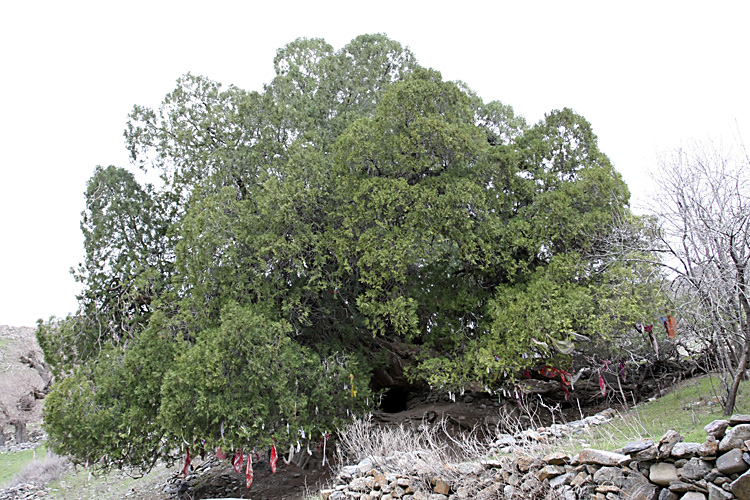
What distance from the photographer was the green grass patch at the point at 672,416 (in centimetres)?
605

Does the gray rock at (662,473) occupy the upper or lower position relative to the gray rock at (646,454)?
lower

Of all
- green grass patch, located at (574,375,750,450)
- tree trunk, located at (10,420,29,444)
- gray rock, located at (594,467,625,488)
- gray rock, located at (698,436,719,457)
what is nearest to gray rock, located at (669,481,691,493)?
gray rock, located at (698,436,719,457)

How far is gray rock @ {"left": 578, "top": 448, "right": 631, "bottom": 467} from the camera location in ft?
14.6

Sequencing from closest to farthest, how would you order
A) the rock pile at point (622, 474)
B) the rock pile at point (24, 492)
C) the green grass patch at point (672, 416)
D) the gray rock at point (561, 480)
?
the rock pile at point (622, 474) < the gray rock at point (561, 480) < the green grass patch at point (672, 416) < the rock pile at point (24, 492)

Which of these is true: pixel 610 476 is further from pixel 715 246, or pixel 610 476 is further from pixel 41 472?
pixel 41 472

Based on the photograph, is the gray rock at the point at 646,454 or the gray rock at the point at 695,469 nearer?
the gray rock at the point at 695,469

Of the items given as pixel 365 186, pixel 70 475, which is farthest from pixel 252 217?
pixel 70 475

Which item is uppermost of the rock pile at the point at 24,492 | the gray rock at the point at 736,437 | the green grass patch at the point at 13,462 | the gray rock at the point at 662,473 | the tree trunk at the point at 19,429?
the gray rock at the point at 736,437

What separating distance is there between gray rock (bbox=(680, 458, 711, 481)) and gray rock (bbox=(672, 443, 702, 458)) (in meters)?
0.05

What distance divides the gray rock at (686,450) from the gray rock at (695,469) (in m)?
0.05

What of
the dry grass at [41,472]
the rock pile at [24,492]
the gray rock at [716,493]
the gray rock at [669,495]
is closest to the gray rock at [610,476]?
the gray rock at [669,495]

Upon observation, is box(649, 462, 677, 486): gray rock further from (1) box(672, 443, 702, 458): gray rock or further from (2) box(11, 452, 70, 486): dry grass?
(2) box(11, 452, 70, 486): dry grass

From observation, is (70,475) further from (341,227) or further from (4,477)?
(341,227)

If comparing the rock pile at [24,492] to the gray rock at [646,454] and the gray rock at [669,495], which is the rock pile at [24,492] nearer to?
the gray rock at [646,454]
